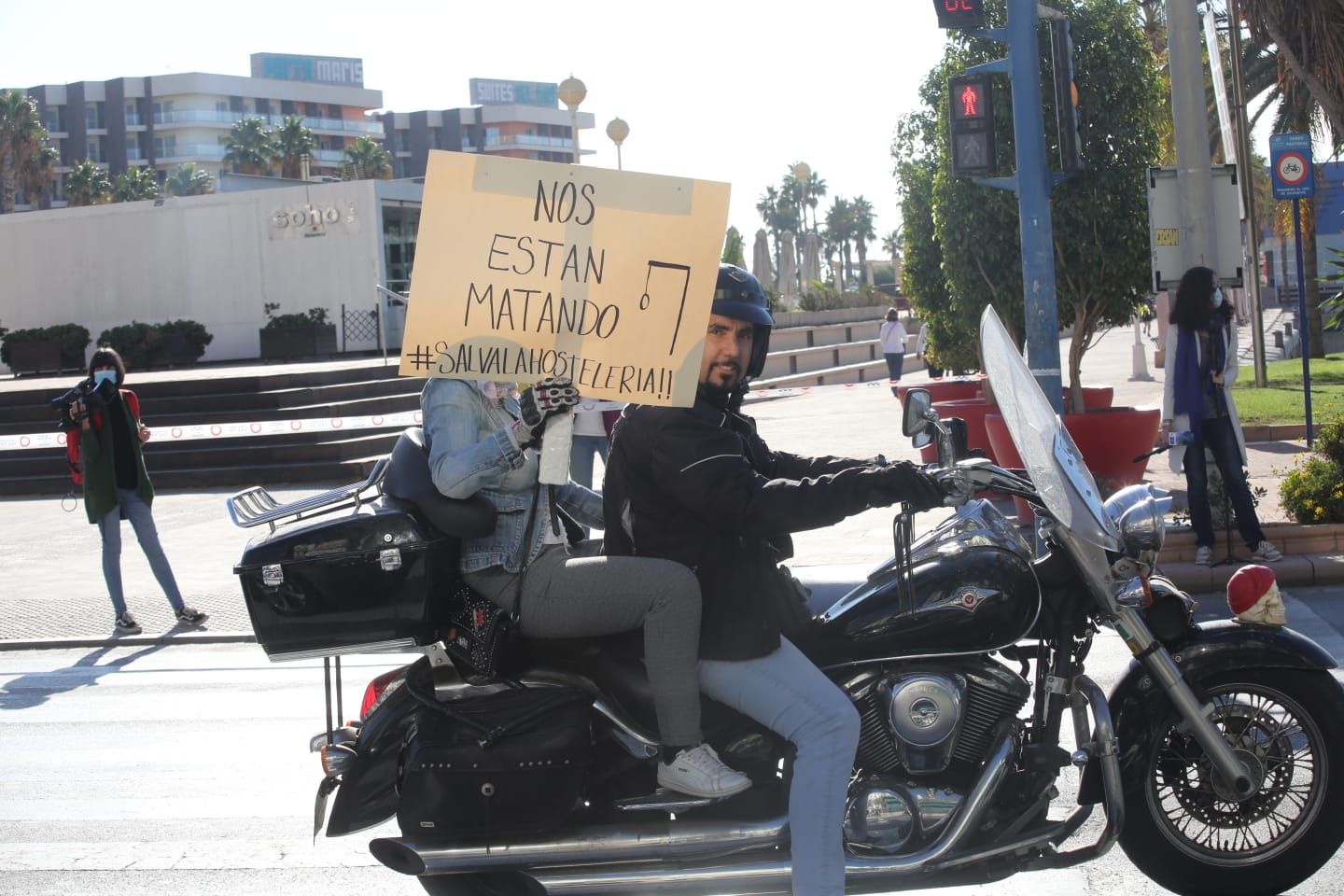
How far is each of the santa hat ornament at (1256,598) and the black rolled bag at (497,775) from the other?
73.1 inches

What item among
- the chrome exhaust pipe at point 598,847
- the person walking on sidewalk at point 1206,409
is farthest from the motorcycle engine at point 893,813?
the person walking on sidewalk at point 1206,409

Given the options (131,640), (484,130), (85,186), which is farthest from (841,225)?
(131,640)

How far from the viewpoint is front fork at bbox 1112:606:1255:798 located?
3.60 meters

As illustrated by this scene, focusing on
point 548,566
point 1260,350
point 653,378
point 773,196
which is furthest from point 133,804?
point 773,196

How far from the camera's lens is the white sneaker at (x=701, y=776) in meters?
3.52

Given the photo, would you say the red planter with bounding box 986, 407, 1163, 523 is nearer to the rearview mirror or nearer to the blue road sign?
the blue road sign

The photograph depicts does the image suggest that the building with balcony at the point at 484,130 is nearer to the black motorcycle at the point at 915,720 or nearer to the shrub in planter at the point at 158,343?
the shrub in planter at the point at 158,343

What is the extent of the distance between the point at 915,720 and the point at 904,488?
638 millimetres

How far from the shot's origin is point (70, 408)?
29.8 ft

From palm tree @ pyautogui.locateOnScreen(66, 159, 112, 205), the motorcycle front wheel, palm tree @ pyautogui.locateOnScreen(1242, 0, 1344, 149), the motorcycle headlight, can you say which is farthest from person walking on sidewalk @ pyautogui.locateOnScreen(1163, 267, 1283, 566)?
palm tree @ pyautogui.locateOnScreen(66, 159, 112, 205)

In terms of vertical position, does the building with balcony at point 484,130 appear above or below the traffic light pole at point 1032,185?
above

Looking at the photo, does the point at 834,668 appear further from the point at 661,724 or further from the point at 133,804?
the point at 133,804

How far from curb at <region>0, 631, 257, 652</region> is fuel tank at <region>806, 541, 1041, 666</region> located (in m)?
6.14

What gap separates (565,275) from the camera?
3.70 m
